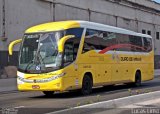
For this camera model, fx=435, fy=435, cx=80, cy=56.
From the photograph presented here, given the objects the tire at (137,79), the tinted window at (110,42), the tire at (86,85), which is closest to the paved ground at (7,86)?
the tire at (86,85)

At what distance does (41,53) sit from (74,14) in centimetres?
2104

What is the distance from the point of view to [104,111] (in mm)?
12969

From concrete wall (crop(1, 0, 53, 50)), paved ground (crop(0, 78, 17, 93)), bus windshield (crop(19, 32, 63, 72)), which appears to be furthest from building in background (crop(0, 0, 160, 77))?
bus windshield (crop(19, 32, 63, 72))

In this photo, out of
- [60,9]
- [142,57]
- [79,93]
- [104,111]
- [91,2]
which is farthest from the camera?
[91,2]

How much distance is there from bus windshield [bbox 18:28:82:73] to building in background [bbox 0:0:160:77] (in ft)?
37.3

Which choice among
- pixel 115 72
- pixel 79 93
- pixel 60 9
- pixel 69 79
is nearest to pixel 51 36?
pixel 69 79

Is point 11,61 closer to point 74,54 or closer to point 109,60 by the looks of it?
point 109,60

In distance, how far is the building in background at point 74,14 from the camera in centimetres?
3047

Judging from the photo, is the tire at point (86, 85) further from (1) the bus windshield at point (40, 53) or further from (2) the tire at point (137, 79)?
(2) the tire at point (137, 79)

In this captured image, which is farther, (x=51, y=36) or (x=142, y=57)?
(x=142, y=57)

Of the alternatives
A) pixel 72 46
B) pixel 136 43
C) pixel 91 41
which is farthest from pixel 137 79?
pixel 72 46

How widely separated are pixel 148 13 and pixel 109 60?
35.5 metres

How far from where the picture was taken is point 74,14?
1535 inches

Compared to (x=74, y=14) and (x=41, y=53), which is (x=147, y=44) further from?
(x=74, y=14)
